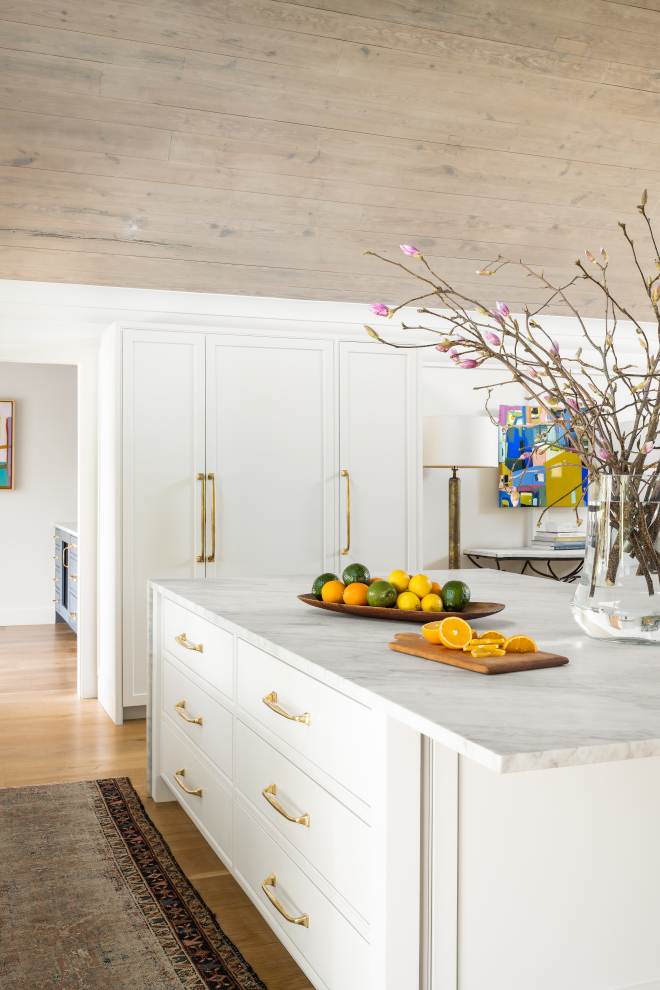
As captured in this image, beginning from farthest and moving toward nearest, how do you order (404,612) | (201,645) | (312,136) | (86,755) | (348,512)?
(348,512)
(312,136)
(86,755)
(201,645)
(404,612)

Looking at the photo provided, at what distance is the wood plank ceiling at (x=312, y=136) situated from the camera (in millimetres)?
3475

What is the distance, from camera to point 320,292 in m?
4.95

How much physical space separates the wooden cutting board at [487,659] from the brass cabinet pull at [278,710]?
0.75 ft

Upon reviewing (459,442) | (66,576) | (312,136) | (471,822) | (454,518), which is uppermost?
(312,136)

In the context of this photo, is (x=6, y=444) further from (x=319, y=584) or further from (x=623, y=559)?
(x=623, y=559)

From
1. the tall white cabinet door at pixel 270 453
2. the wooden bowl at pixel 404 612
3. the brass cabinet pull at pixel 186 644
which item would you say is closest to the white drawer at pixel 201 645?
the brass cabinet pull at pixel 186 644

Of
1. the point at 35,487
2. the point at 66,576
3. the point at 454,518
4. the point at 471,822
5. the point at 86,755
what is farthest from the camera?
the point at 35,487

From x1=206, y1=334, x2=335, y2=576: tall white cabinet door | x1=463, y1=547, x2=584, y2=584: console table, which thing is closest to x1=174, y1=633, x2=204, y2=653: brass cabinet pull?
x1=206, y1=334, x2=335, y2=576: tall white cabinet door

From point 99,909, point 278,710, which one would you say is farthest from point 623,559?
point 99,909

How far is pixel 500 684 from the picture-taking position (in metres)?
1.52

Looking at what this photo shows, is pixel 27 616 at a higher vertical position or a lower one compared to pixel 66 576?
lower

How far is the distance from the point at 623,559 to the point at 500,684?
41 centimetres

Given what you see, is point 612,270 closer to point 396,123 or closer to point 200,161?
point 396,123

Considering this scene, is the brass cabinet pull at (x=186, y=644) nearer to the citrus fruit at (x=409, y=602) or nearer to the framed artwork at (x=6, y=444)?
the citrus fruit at (x=409, y=602)
